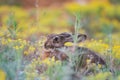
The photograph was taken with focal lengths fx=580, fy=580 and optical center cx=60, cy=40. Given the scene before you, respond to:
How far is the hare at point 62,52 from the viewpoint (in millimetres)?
4672

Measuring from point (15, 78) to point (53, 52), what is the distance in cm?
86

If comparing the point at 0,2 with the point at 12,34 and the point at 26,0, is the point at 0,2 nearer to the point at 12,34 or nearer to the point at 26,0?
the point at 26,0

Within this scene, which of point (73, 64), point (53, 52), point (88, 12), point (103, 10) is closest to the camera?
point (73, 64)

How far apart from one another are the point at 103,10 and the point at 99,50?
17.3 meters

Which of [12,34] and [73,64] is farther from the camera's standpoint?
[12,34]

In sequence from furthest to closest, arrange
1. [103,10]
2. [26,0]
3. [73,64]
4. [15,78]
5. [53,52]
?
[26,0]
[103,10]
[53,52]
[73,64]
[15,78]

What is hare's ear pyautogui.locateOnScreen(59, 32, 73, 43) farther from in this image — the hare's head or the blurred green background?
A: the blurred green background

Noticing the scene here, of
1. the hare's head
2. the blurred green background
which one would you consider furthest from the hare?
the blurred green background

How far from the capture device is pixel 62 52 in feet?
15.6

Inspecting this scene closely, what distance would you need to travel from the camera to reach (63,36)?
16.6 ft

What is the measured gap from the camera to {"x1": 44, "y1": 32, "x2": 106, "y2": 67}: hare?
4672mm

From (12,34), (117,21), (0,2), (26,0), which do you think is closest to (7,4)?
(0,2)

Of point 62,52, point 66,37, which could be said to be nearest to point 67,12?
point 66,37

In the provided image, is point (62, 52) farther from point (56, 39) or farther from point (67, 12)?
point (67, 12)
